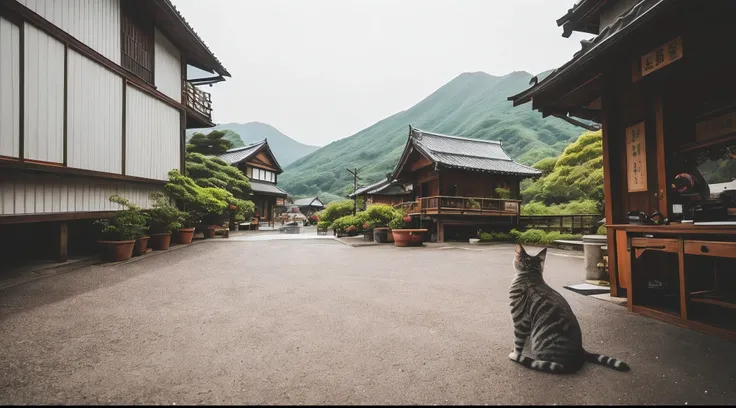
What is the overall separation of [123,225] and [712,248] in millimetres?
10635

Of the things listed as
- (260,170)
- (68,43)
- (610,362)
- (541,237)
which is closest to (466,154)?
(541,237)

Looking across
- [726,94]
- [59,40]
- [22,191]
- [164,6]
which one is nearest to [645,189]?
[726,94]

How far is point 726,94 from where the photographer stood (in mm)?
3848

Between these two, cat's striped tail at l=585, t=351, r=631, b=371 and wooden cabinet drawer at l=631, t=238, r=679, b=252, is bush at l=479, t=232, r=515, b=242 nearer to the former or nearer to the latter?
wooden cabinet drawer at l=631, t=238, r=679, b=252

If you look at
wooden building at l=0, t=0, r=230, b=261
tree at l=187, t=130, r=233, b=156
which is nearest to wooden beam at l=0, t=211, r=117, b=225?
wooden building at l=0, t=0, r=230, b=261

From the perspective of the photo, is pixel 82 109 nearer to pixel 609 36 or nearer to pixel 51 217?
pixel 51 217

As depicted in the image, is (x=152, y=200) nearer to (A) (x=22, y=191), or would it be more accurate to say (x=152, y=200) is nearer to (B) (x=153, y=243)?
(B) (x=153, y=243)

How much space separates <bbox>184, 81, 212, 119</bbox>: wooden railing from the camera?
41.9 feet

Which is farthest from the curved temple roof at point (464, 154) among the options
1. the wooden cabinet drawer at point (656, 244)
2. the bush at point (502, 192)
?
the wooden cabinet drawer at point (656, 244)

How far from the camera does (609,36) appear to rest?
12.4ft

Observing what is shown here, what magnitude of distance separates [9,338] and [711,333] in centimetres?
698

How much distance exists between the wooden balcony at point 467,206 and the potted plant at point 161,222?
11.1m

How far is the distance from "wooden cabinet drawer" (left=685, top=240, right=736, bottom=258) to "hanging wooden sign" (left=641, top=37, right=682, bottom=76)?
7.20 ft

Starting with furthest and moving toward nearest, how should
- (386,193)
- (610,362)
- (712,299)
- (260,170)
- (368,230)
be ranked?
(260,170), (386,193), (368,230), (712,299), (610,362)
